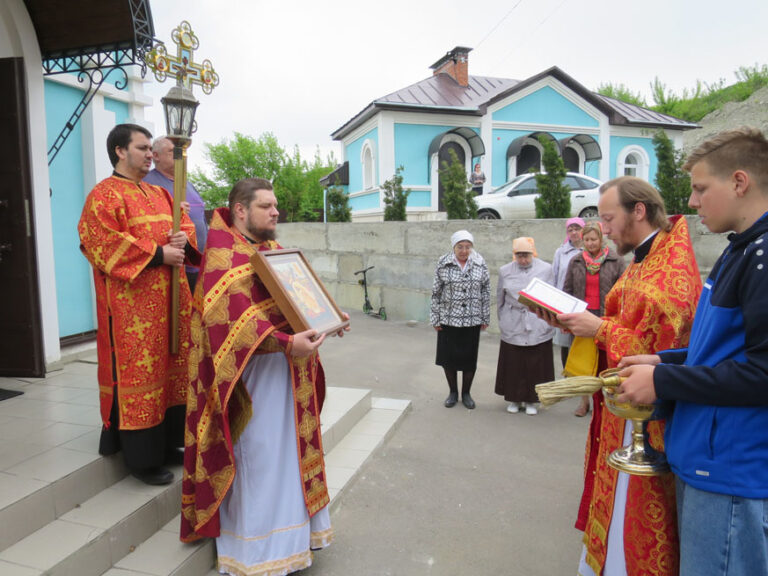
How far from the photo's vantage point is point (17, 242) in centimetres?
425

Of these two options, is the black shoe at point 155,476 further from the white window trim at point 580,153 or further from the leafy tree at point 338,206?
the white window trim at point 580,153

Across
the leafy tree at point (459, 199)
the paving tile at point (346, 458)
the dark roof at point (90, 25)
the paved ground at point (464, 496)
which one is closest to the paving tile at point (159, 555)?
the paved ground at point (464, 496)

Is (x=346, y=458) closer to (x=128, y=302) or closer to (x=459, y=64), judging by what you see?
(x=128, y=302)

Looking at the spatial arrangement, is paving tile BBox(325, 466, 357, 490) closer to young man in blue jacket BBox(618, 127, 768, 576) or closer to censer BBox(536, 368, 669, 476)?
censer BBox(536, 368, 669, 476)

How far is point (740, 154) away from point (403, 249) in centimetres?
950

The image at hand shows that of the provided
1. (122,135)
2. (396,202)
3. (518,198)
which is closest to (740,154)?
(122,135)

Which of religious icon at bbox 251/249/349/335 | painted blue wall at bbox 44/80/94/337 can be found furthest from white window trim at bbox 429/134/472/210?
religious icon at bbox 251/249/349/335

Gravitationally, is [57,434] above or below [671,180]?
below

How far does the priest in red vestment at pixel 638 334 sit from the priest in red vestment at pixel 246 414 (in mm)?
1386

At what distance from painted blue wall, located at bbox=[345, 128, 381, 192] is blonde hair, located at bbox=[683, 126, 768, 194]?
17388 mm

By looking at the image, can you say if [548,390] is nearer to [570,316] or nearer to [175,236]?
[570,316]

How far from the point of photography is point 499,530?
12.0 feet

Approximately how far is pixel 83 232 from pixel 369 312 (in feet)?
29.4

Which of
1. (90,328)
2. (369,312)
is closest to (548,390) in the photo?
(90,328)
